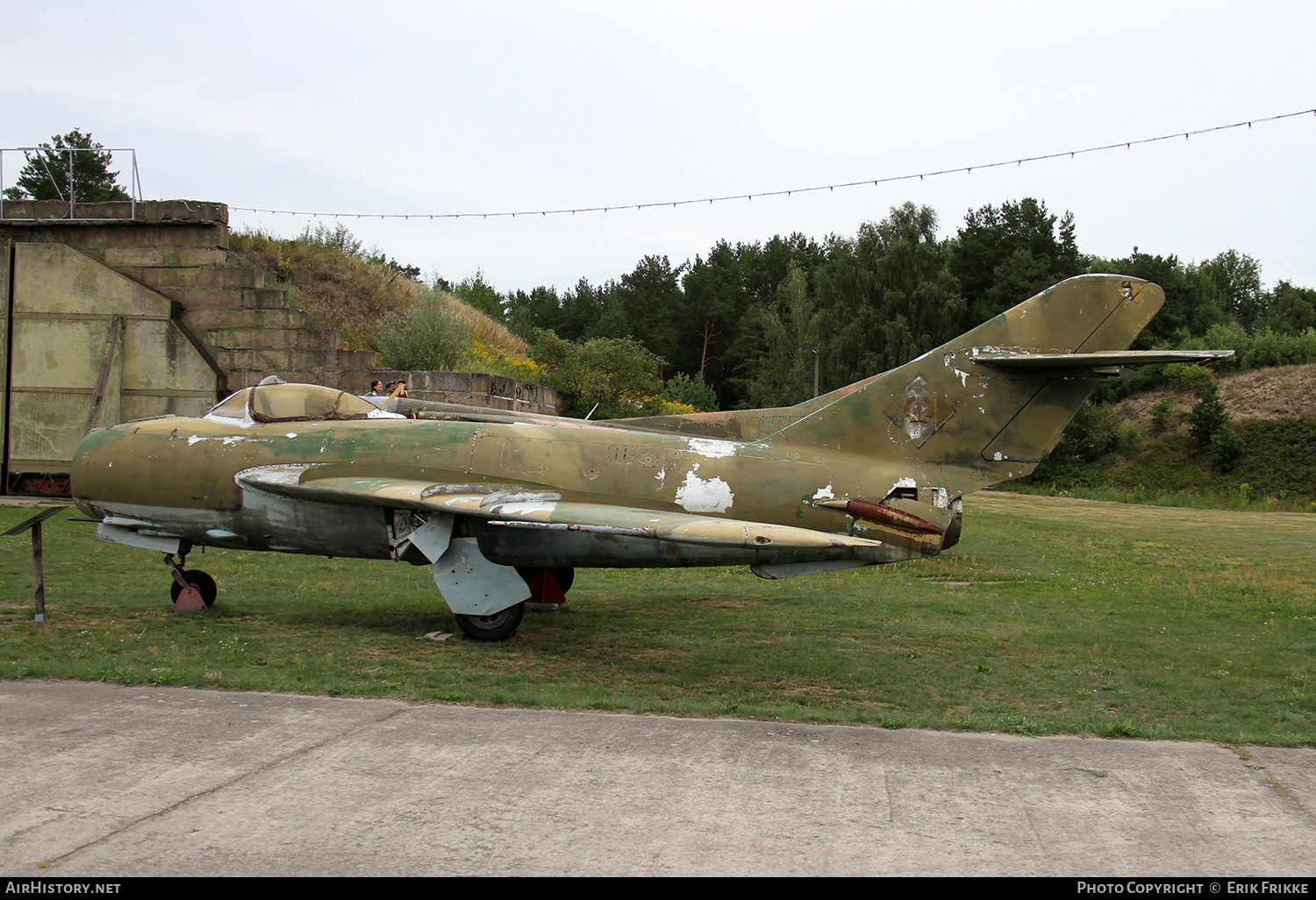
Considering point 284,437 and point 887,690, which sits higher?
point 284,437

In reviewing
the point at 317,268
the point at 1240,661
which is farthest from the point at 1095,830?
the point at 317,268

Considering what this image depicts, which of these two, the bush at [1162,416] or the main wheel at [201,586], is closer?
the main wheel at [201,586]

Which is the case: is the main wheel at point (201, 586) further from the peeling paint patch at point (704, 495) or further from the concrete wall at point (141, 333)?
the concrete wall at point (141, 333)

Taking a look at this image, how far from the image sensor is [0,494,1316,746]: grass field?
788cm

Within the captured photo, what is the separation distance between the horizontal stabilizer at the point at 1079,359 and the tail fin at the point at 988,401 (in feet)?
0.10

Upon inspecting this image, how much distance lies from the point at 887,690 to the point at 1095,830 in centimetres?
343

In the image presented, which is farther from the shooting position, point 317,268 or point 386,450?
point 317,268

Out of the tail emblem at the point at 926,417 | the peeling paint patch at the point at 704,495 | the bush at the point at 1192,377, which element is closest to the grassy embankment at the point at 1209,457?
the bush at the point at 1192,377

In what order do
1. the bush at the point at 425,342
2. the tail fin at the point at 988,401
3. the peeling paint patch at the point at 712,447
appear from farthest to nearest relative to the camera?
the bush at the point at 425,342 < the tail fin at the point at 988,401 < the peeling paint patch at the point at 712,447

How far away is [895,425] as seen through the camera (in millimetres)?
10883

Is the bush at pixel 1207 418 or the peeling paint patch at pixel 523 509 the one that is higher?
the bush at pixel 1207 418

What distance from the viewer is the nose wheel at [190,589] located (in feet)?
35.6

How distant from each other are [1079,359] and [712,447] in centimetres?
414
